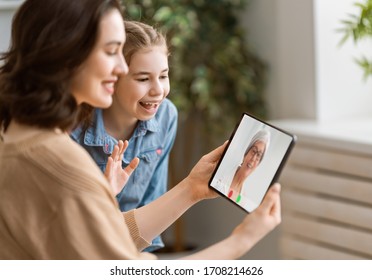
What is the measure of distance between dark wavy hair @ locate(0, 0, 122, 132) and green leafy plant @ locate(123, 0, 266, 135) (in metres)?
2.24

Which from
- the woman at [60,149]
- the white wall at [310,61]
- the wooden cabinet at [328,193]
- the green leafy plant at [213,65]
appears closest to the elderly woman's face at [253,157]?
the woman at [60,149]

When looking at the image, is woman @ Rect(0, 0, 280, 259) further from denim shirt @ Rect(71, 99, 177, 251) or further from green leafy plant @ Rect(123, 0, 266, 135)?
green leafy plant @ Rect(123, 0, 266, 135)

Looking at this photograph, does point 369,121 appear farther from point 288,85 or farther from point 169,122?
point 169,122

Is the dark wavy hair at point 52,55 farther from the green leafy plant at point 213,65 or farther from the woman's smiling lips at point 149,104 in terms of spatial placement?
the green leafy plant at point 213,65

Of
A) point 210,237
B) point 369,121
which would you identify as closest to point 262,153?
point 369,121

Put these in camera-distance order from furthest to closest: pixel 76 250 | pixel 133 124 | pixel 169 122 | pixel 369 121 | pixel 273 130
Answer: pixel 369 121, pixel 169 122, pixel 133 124, pixel 273 130, pixel 76 250

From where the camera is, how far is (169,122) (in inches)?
76.3

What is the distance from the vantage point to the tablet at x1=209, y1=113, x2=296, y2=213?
4.73 feet

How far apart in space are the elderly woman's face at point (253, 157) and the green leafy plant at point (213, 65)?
2105 mm

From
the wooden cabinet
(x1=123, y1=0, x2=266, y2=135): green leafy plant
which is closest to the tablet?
the wooden cabinet

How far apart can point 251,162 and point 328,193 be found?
183 centimetres

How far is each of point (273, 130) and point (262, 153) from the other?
1.9 inches

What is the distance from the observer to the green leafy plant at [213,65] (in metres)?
3.65

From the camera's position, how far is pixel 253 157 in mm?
1519
